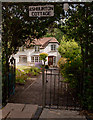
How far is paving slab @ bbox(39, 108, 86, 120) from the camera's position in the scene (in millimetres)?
3508

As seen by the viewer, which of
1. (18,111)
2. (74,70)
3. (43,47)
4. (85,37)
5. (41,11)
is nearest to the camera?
(18,111)

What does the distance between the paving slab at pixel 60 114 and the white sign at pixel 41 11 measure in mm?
3029

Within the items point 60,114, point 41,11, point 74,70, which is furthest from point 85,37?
point 60,114

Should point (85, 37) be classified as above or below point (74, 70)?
above

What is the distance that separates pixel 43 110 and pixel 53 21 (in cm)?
290

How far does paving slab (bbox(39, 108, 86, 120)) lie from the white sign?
9.94ft

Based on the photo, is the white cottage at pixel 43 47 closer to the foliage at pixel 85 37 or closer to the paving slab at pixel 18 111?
the foliage at pixel 85 37

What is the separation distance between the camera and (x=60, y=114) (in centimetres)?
372

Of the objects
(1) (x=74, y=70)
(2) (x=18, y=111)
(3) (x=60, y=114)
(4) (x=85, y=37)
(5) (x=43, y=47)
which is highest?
(5) (x=43, y=47)

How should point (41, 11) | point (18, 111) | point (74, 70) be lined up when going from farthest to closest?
point (74, 70), point (41, 11), point (18, 111)

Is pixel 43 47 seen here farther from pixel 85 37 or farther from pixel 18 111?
pixel 18 111

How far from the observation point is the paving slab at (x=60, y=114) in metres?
3.51

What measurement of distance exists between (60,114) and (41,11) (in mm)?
3235

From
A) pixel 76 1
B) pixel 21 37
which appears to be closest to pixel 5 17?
pixel 21 37
